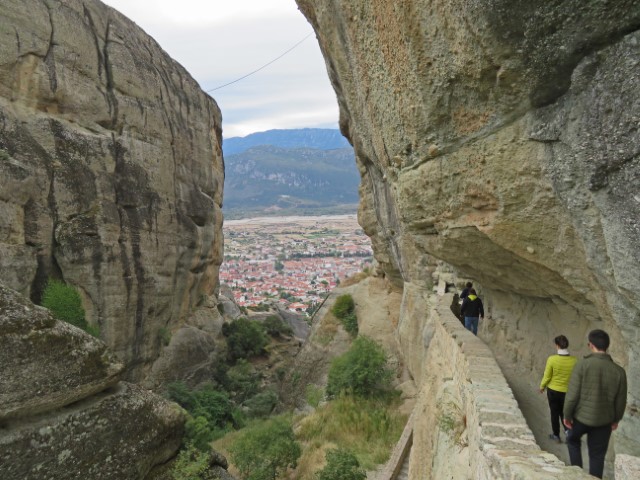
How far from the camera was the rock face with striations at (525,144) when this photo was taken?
363 cm

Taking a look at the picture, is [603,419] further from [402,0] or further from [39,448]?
[39,448]

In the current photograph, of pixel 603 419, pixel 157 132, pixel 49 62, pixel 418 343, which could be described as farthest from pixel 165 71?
pixel 603 419

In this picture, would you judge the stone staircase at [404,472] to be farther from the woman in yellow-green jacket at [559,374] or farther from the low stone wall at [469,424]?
the woman in yellow-green jacket at [559,374]

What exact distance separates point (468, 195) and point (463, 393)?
2.43m

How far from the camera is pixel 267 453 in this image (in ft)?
35.4

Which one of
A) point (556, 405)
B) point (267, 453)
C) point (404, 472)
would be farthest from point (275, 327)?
point (556, 405)

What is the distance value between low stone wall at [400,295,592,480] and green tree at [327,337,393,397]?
17.0ft

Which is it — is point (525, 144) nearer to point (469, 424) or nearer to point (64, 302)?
point (469, 424)

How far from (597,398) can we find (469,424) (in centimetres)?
145

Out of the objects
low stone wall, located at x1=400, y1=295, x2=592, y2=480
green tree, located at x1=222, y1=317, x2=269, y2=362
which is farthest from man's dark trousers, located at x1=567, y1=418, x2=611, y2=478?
green tree, located at x1=222, y1=317, x2=269, y2=362

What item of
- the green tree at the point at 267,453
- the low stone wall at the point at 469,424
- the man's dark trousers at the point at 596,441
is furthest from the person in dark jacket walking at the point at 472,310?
the green tree at the point at 267,453

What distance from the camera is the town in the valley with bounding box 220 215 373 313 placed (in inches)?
3041

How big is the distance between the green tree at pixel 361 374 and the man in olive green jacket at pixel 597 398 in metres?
9.88

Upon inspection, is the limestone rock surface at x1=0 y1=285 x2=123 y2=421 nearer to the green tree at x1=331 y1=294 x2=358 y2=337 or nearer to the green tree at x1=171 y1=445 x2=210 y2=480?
the green tree at x1=171 y1=445 x2=210 y2=480
